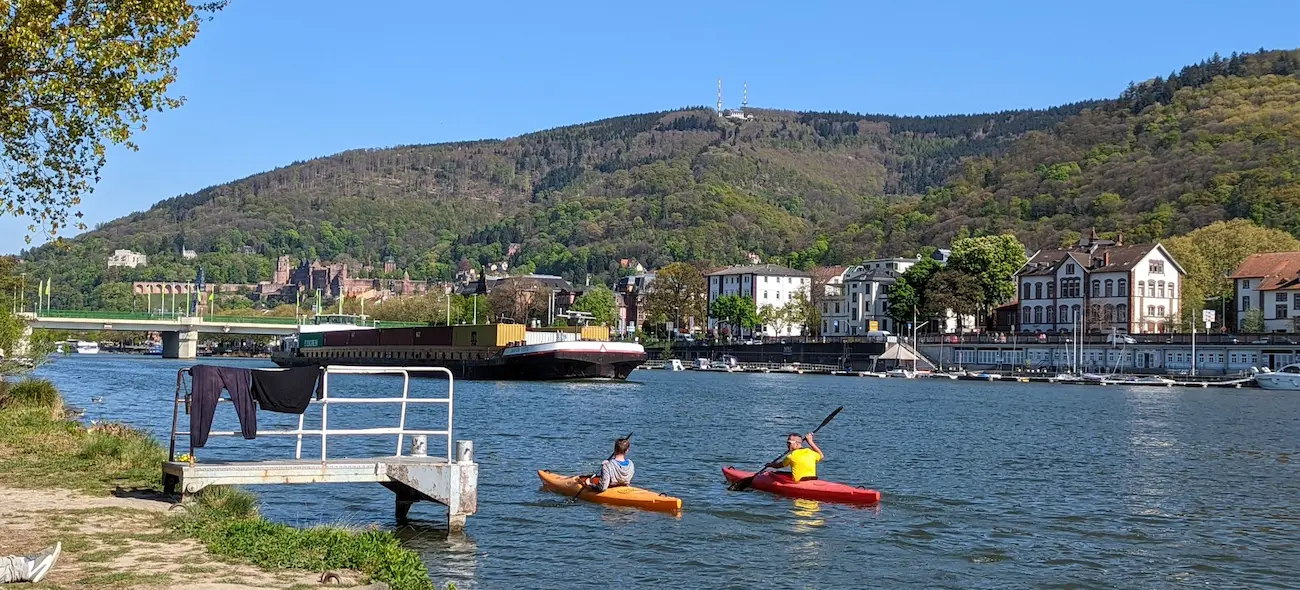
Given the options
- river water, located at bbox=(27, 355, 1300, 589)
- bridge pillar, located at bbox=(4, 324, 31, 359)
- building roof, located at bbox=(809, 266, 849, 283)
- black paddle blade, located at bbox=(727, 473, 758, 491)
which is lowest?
river water, located at bbox=(27, 355, 1300, 589)

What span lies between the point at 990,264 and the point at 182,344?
102776 mm

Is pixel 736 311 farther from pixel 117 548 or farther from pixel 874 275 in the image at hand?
pixel 117 548

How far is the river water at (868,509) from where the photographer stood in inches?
832

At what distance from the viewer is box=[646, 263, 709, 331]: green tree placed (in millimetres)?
188750

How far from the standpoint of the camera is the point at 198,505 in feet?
65.0

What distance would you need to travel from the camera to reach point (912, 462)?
39.0 metres

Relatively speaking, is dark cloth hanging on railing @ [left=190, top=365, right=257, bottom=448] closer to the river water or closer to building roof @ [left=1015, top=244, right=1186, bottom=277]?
the river water

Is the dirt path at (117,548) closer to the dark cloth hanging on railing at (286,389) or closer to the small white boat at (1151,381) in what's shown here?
the dark cloth hanging on railing at (286,389)

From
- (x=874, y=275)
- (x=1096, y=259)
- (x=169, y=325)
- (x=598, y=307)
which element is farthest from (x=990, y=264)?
(x=169, y=325)

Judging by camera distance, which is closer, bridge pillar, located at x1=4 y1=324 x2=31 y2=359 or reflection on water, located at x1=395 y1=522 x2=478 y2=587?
reflection on water, located at x1=395 y1=522 x2=478 y2=587

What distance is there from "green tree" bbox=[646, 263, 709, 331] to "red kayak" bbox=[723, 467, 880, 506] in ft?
520

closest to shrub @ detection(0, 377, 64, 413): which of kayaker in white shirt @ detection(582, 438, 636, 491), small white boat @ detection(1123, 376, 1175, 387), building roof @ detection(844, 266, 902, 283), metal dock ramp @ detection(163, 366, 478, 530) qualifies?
kayaker in white shirt @ detection(582, 438, 636, 491)

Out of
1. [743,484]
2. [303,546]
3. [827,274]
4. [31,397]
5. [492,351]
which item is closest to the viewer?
[303,546]

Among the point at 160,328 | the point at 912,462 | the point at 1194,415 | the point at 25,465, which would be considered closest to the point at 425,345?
the point at 160,328
